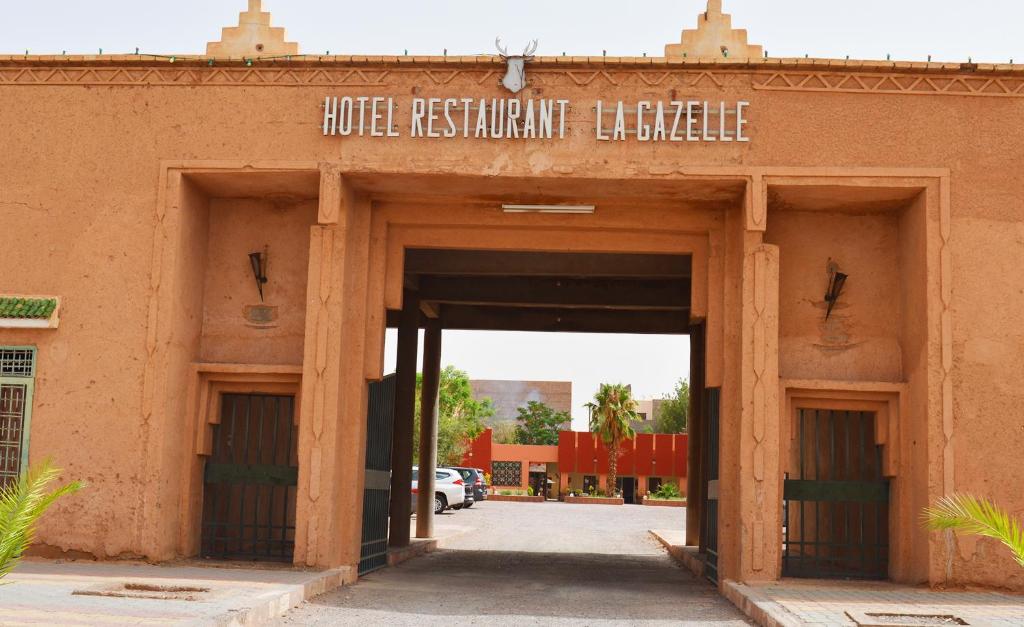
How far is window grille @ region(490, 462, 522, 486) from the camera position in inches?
2320

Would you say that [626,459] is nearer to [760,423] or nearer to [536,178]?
[760,423]

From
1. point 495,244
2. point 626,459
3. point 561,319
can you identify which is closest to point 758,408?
point 495,244

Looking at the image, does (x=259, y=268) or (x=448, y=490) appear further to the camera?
(x=448, y=490)

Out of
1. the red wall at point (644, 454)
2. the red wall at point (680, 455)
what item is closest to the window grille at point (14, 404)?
the red wall at point (644, 454)

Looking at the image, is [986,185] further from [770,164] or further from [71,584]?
[71,584]

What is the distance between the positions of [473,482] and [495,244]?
2860 cm

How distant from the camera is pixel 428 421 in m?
20.8

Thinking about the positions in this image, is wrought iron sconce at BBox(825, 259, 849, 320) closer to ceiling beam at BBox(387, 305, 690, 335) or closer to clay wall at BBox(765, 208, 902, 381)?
clay wall at BBox(765, 208, 902, 381)

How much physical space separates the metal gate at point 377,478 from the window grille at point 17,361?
3.75 meters

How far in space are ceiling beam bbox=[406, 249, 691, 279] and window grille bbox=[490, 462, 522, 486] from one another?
43240 mm

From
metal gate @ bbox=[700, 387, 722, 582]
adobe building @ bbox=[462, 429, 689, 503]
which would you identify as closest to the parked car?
adobe building @ bbox=[462, 429, 689, 503]

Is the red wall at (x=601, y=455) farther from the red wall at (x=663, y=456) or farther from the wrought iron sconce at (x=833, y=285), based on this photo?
the wrought iron sconce at (x=833, y=285)

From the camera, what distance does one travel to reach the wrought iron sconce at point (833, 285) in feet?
40.8

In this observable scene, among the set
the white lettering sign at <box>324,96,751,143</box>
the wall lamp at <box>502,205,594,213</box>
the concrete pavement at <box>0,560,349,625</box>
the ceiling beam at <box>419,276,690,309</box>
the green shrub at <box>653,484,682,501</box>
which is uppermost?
the white lettering sign at <box>324,96,751,143</box>
